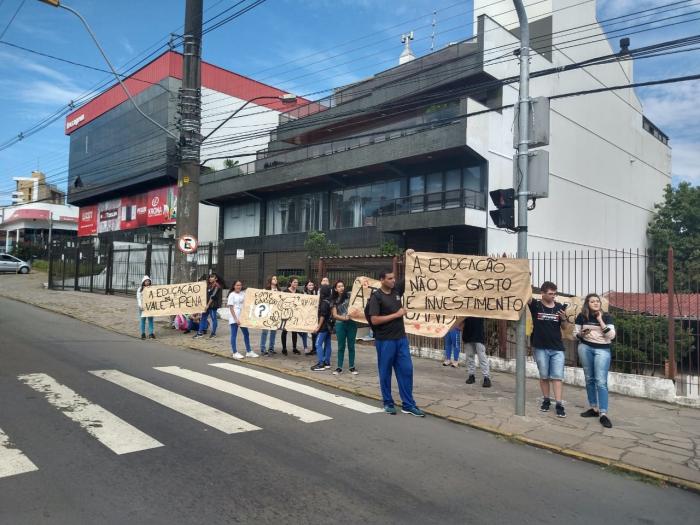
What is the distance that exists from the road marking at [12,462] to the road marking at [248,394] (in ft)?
9.17

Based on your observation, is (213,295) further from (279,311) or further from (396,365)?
(396,365)

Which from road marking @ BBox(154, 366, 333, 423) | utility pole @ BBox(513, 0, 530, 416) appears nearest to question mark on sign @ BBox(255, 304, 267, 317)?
road marking @ BBox(154, 366, 333, 423)

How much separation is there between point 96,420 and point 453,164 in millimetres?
19608

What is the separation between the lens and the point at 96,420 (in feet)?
19.0

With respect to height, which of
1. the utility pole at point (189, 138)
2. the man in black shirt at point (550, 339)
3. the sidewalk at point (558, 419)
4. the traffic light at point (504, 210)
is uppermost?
the utility pole at point (189, 138)

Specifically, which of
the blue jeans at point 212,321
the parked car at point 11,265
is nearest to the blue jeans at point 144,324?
the blue jeans at point 212,321

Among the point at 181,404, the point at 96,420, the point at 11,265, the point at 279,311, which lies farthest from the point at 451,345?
the point at 11,265

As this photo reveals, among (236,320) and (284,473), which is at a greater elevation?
(236,320)

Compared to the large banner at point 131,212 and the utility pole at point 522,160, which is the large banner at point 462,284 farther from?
the large banner at point 131,212

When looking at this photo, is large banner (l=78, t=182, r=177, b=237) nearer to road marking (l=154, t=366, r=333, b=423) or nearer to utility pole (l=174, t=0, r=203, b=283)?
utility pole (l=174, t=0, r=203, b=283)

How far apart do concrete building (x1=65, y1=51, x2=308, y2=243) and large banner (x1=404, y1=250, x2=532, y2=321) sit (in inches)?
1196

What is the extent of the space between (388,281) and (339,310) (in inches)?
105

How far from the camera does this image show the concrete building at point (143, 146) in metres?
39.6

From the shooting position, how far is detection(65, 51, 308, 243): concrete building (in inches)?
1558
